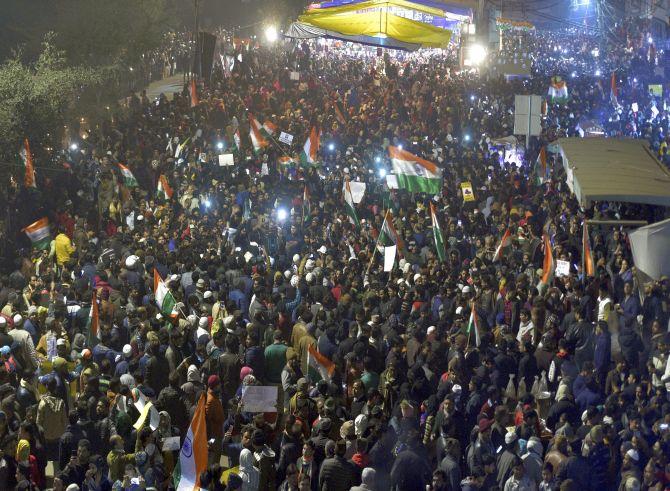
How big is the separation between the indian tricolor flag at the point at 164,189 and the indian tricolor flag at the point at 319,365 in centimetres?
1045

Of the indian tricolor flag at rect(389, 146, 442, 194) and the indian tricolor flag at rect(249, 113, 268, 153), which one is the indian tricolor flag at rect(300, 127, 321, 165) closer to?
the indian tricolor flag at rect(249, 113, 268, 153)

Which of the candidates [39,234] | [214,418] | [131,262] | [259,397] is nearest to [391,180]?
[131,262]

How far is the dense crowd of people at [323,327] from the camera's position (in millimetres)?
9867

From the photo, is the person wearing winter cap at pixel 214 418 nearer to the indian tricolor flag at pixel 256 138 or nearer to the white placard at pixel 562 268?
the white placard at pixel 562 268

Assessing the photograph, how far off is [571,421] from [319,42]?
147 feet

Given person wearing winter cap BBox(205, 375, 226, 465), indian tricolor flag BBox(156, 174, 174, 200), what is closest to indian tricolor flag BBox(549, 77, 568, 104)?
indian tricolor flag BBox(156, 174, 174, 200)

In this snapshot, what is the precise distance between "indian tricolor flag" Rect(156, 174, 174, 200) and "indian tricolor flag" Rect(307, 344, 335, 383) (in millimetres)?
10452

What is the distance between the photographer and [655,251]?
15500 mm

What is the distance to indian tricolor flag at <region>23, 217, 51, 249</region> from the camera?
18.2 meters

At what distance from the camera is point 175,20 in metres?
49.2

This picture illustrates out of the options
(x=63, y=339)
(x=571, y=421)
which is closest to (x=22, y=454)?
(x=63, y=339)

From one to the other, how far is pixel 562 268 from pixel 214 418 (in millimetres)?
6441

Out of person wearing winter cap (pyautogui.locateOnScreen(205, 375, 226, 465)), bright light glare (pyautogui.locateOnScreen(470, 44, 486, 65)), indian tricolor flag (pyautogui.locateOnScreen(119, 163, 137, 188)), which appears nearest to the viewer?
person wearing winter cap (pyautogui.locateOnScreen(205, 375, 226, 465))

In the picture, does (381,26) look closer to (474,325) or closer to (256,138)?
(256,138)
